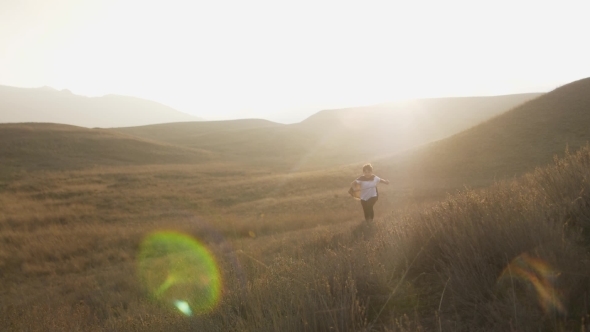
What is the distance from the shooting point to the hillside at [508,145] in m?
25.2

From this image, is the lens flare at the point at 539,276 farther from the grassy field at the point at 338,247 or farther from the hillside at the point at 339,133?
the hillside at the point at 339,133

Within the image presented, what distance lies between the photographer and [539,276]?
2.77 meters

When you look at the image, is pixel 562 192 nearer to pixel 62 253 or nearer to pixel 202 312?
pixel 202 312

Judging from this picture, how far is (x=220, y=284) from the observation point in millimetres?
4848

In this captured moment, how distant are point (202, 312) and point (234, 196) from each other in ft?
78.1

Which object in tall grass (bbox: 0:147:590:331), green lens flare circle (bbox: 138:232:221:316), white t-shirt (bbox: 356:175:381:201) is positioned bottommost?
green lens flare circle (bbox: 138:232:221:316)

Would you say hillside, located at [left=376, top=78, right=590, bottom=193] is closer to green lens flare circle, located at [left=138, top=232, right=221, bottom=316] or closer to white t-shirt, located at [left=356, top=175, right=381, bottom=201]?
white t-shirt, located at [left=356, top=175, right=381, bottom=201]

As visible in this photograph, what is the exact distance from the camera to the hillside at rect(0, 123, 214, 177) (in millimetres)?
Result: 40688

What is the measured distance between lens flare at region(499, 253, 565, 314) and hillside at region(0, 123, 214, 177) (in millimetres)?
40389

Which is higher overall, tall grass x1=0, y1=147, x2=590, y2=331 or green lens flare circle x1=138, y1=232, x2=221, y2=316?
tall grass x1=0, y1=147, x2=590, y2=331

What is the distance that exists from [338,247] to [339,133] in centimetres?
10092

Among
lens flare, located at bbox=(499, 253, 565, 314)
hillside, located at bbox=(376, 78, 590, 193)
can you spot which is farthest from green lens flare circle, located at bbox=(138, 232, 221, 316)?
hillside, located at bbox=(376, 78, 590, 193)

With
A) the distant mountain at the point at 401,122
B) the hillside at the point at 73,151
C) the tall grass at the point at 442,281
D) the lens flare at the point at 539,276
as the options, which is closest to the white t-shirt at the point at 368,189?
the tall grass at the point at 442,281

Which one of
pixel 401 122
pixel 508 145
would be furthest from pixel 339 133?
pixel 508 145
